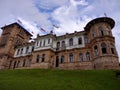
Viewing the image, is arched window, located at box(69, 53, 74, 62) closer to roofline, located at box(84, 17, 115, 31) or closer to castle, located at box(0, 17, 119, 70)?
castle, located at box(0, 17, 119, 70)

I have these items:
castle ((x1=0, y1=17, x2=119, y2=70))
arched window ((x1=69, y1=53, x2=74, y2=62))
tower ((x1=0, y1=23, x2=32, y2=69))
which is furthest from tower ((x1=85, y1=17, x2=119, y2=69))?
tower ((x1=0, y1=23, x2=32, y2=69))

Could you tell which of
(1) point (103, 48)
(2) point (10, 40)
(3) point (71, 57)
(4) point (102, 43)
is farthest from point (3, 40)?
(1) point (103, 48)

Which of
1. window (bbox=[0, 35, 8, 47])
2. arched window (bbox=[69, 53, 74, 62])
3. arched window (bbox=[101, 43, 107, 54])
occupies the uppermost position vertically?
window (bbox=[0, 35, 8, 47])

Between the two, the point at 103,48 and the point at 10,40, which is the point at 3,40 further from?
the point at 103,48

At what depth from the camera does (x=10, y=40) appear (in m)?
48.7

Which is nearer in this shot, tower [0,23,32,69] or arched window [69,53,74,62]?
arched window [69,53,74,62]

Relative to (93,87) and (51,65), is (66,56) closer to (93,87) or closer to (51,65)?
(51,65)

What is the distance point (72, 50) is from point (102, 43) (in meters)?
9.16

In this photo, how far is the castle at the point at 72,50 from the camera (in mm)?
29278

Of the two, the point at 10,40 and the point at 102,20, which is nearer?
the point at 102,20

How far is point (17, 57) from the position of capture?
155 feet

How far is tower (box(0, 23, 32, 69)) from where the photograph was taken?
46.3 m

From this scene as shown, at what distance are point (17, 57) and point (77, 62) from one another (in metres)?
25.7

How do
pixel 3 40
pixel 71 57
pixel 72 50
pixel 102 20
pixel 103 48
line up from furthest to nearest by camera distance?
pixel 3 40 → pixel 72 50 → pixel 71 57 → pixel 102 20 → pixel 103 48
